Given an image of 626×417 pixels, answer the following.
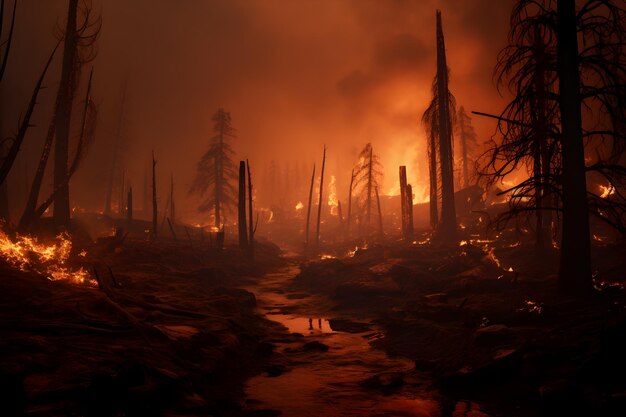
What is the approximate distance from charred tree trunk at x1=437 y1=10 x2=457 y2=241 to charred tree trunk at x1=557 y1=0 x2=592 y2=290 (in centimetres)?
1401

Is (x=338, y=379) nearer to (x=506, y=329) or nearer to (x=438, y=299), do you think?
(x=506, y=329)

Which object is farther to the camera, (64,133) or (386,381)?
(64,133)

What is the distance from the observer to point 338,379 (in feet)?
22.8

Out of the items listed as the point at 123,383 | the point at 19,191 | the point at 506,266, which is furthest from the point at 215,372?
the point at 19,191

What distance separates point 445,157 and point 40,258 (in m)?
20.8

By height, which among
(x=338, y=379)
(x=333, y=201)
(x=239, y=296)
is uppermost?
A: (x=333, y=201)

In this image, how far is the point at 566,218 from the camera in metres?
8.91

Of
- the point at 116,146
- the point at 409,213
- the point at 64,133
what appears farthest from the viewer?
the point at 116,146

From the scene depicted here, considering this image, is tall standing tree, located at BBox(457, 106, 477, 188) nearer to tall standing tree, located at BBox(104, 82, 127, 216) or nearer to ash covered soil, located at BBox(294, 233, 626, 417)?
ash covered soil, located at BBox(294, 233, 626, 417)

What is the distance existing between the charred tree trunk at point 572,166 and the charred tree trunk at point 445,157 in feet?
46.0

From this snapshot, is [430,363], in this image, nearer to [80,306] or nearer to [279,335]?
[279,335]

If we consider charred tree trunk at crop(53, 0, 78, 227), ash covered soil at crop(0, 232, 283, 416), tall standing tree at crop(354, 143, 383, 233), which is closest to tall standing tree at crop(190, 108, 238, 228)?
tall standing tree at crop(354, 143, 383, 233)

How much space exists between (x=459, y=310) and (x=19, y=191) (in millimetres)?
65078

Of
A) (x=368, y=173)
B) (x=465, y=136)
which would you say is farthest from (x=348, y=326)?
(x=465, y=136)
